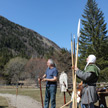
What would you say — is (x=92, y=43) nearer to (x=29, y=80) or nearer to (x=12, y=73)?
(x=29, y=80)

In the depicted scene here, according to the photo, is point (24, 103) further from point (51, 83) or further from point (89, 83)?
point (89, 83)

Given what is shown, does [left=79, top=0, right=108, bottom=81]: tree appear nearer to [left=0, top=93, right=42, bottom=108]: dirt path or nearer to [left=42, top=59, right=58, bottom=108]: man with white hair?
Result: [left=0, top=93, right=42, bottom=108]: dirt path

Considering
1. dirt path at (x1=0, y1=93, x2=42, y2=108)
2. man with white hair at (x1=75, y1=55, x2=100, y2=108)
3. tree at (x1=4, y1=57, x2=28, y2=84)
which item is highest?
tree at (x1=4, y1=57, x2=28, y2=84)

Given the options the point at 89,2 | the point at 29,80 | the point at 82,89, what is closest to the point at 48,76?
the point at 82,89

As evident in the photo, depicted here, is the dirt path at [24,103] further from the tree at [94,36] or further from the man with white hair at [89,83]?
the tree at [94,36]

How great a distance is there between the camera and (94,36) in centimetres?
2752

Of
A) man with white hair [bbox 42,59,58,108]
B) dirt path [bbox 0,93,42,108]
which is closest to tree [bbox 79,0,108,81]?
dirt path [bbox 0,93,42,108]

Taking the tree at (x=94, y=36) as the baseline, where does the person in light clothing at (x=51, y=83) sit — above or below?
below

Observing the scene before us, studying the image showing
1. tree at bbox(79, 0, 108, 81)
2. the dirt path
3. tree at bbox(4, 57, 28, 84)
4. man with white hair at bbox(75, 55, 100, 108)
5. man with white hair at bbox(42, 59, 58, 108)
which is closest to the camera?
man with white hair at bbox(75, 55, 100, 108)

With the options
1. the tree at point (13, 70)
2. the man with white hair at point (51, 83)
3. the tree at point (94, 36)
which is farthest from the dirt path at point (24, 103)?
the tree at point (13, 70)

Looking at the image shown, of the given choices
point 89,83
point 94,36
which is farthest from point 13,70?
point 89,83

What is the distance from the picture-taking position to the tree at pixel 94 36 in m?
26.9

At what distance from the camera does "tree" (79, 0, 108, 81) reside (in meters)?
26.9

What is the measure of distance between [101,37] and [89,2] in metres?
7.59
